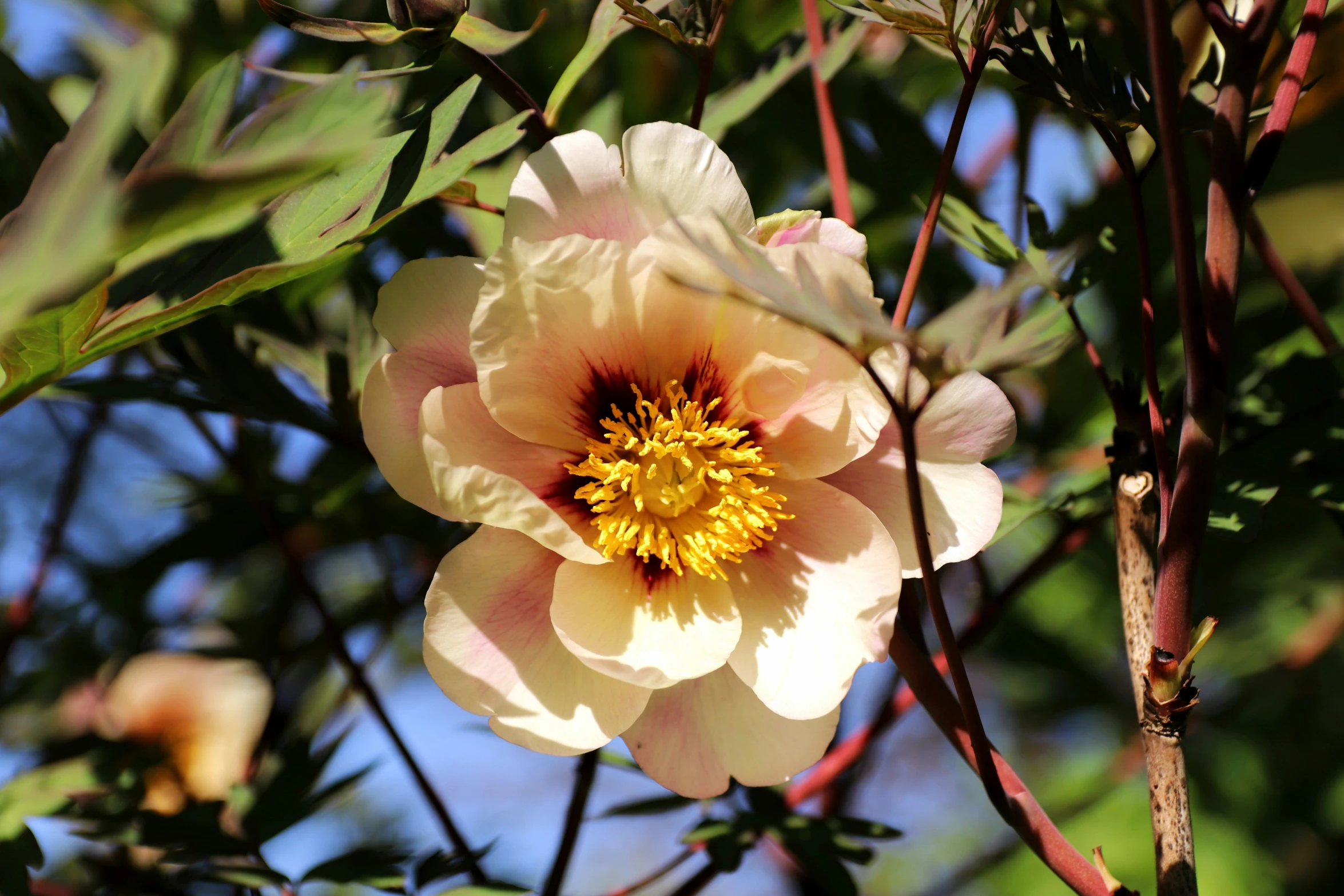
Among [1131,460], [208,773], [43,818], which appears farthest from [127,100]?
Result: [208,773]

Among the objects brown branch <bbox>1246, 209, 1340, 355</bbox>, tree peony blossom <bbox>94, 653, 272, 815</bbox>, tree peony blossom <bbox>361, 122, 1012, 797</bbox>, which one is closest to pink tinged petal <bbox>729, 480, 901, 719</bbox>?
tree peony blossom <bbox>361, 122, 1012, 797</bbox>

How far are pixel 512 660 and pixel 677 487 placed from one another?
0.14 m

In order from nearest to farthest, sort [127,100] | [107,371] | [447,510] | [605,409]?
[127,100] < [447,510] < [605,409] < [107,371]

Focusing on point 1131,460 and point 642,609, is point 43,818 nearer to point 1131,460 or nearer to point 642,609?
point 642,609

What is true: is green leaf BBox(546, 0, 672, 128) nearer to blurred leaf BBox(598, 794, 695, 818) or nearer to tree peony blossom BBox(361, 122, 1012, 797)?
tree peony blossom BBox(361, 122, 1012, 797)

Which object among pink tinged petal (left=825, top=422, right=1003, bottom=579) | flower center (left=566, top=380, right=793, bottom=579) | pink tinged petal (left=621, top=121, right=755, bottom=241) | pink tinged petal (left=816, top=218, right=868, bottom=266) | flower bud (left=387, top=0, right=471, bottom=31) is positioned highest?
flower bud (left=387, top=0, right=471, bottom=31)

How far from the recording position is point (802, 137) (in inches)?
34.8

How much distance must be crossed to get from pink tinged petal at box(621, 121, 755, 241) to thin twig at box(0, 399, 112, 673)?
63cm

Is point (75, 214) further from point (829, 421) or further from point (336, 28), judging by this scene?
point (829, 421)

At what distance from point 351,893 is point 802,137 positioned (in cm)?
90

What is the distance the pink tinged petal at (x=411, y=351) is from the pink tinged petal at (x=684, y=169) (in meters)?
0.10

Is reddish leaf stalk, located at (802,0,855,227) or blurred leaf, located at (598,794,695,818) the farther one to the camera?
blurred leaf, located at (598,794,695,818)

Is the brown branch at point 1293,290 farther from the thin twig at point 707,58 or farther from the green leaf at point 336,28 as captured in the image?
the green leaf at point 336,28

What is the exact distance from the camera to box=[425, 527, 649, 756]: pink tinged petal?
526 mm
